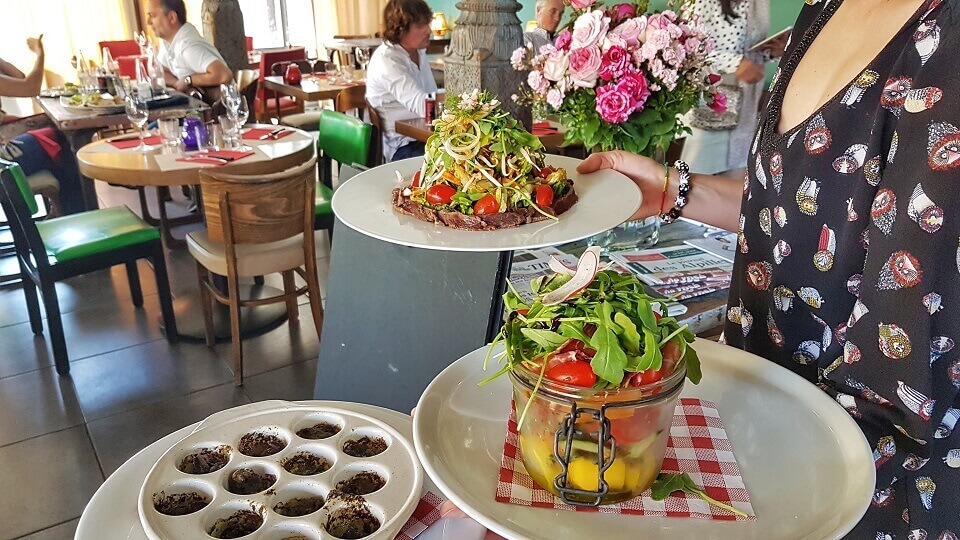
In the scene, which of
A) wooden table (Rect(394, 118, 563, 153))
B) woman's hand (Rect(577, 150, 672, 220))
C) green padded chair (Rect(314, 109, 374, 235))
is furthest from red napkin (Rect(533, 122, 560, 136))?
woman's hand (Rect(577, 150, 672, 220))

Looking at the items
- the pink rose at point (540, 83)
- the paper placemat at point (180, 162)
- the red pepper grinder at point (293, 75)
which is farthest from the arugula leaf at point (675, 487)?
the red pepper grinder at point (293, 75)

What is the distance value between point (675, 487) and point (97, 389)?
9.09 ft

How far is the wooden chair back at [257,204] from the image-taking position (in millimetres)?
2480

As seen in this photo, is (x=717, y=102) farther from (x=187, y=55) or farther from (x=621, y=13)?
(x=187, y=55)

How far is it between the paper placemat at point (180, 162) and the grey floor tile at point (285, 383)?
3.08 ft

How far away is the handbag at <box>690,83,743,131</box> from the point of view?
11.7 feet

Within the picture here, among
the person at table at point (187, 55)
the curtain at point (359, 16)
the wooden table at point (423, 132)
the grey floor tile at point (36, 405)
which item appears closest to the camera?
the grey floor tile at point (36, 405)

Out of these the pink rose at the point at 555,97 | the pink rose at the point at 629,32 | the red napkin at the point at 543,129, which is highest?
the pink rose at the point at 629,32

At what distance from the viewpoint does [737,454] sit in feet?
2.34

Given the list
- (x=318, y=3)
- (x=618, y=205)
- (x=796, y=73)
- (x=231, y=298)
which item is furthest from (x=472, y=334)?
(x=318, y=3)

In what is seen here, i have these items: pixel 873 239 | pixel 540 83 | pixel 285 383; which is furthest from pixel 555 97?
pixel 285 383

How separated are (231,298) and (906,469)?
8.25 feet

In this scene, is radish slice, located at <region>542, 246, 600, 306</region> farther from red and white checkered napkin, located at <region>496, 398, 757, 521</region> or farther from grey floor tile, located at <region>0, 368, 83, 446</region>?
grey floor tile, located at <region>0, 368, 83, 446</region>

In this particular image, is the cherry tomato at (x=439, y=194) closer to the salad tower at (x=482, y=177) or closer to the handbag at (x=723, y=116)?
the salad tower at (x=482, y=177)
